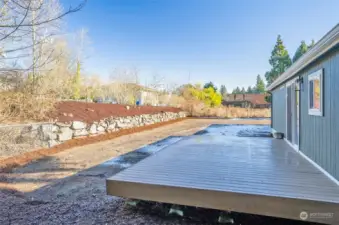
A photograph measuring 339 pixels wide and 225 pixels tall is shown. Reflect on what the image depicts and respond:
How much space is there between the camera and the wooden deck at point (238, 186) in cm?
240

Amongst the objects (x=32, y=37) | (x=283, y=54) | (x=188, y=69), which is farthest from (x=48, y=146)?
(x=283, y=54)

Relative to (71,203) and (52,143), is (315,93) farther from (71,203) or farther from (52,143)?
(52,143)

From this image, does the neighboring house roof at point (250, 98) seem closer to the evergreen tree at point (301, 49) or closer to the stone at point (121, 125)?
the evergreen tree at point (301, 49)

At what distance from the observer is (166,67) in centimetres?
2778

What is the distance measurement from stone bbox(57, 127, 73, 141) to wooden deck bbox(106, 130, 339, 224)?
13.5ft

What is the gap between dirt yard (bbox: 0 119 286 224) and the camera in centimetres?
277

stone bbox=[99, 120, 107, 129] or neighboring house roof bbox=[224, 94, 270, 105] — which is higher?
neighboring house roof bbox=[224, 94, 270, 105]

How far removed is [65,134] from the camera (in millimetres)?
7230

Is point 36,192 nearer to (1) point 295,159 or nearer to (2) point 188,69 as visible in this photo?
(1) point 295,159

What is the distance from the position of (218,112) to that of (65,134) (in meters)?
16.0

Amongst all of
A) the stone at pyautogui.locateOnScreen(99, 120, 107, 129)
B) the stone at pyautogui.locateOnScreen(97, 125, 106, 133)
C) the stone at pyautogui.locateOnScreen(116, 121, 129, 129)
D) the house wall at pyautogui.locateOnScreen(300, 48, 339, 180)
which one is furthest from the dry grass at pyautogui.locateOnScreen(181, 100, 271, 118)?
the house wall at pyautogui.locateOnScreen(300, 48, 339, 180)

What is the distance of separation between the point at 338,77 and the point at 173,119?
613 inches

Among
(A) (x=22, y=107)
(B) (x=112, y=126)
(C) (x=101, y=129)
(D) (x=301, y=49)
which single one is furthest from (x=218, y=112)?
(A) (x=22, y=107)

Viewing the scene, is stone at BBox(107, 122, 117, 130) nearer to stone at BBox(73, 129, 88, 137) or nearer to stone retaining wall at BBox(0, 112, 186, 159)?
stone retaining wall at BBox(0, 112, 186, 159)
